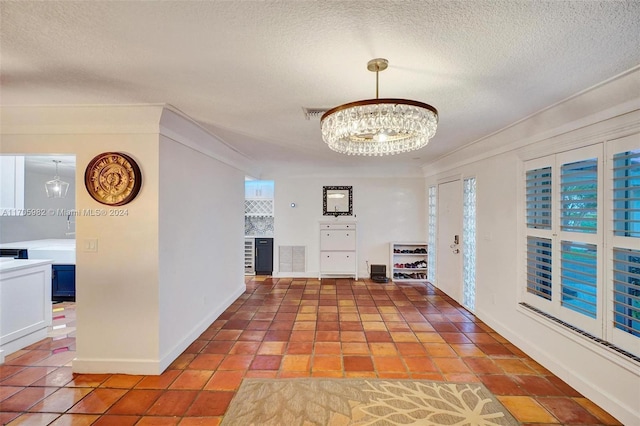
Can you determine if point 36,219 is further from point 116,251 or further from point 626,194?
point 626,194

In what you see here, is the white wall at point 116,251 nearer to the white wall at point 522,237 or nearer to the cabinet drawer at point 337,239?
the white wall at point 522,237

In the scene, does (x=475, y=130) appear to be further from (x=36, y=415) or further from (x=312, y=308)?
(x=36, y=415)

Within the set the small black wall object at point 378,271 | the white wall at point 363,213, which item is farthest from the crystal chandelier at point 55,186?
the small black wall object at point 378,271

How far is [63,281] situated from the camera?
427cm

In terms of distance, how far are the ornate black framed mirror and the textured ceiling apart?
3.67 metres

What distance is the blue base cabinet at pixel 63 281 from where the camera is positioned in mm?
4250

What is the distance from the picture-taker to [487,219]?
3.55 metres

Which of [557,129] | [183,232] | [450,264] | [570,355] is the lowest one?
[570,355]

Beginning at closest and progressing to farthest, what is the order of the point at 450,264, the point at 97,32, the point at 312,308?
the point at 97,32
the point at 312,308
the point at 450,264

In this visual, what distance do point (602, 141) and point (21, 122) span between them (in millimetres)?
4822

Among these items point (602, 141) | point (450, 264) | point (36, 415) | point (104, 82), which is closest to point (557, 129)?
point (602, 141)

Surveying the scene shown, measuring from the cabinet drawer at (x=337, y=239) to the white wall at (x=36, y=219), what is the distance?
191 inches

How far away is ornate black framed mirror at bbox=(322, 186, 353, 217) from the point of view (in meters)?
6.09

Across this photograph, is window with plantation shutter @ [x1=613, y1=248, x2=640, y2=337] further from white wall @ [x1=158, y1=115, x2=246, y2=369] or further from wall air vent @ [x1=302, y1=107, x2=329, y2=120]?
white wall @ [x1=158, y1=115, x2=246, y2=369]
